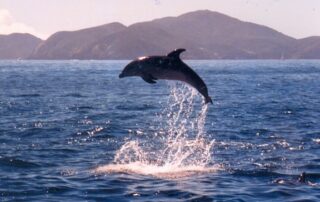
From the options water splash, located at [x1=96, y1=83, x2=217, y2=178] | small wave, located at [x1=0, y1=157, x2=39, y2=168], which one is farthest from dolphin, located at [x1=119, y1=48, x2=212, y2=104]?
small wave, located at [x1=0, y1=157, x2=39, y2=168]

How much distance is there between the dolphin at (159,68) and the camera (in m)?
18.5

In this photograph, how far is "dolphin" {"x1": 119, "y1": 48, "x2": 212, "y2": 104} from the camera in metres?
18.5

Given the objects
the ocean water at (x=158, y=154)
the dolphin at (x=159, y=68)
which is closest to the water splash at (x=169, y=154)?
the ocean water at (x=158, y=154)

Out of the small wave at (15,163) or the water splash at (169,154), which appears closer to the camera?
the water splash at (169,154)

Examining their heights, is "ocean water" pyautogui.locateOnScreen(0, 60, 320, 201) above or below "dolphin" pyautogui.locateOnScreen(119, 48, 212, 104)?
below

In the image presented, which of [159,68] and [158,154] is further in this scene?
[158,154]

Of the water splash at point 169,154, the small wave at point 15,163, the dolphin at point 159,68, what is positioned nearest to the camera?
the dolphin at point 159,68

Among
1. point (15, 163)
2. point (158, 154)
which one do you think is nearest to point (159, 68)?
point (15, 163)

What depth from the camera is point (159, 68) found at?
61.2 feet

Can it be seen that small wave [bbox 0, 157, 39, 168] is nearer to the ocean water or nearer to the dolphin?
the ocean water

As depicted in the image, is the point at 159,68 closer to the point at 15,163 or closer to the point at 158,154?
the point at 15,163

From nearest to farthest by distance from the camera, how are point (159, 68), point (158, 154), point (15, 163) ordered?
point (159, 68) < point (15, 163) < point (158, 154)

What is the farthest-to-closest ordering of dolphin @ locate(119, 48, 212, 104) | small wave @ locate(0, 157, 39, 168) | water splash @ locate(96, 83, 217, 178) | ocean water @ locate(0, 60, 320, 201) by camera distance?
small wave @ locate(0, 157, 39, 168), water splash @ locate(96, 83, 217, 178), ocean water @ locate(0, 60, 320, 201), dolphin @ locate(119, 48, 212, 104)

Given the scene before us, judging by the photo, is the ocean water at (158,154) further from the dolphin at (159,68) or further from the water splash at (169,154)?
the dolphin at (159,68)
